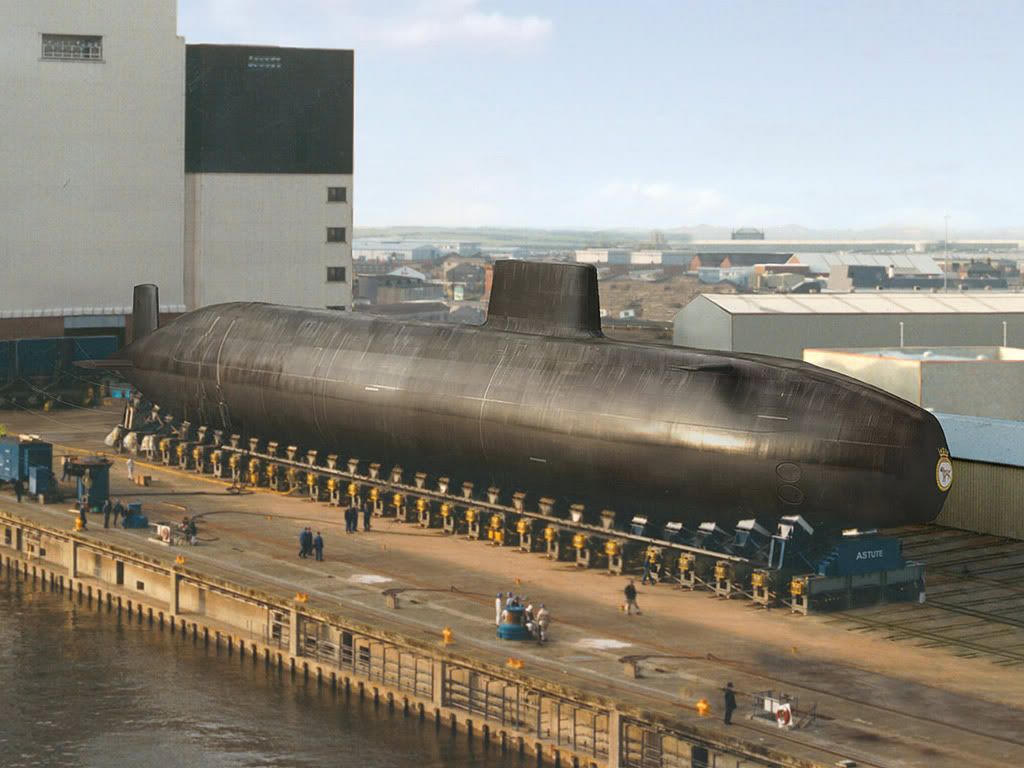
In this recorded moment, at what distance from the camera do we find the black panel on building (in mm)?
110375

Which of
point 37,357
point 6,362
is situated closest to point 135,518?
point 6,362

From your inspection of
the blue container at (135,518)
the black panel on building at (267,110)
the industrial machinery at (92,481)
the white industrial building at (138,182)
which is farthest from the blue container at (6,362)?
the blue container at (135,518)

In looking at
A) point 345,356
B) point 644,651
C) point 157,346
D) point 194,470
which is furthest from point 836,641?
point 157,346

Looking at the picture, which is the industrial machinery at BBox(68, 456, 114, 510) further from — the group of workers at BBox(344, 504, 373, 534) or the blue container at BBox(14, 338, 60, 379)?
the blue container at BBox(14, 338, 60, 379)

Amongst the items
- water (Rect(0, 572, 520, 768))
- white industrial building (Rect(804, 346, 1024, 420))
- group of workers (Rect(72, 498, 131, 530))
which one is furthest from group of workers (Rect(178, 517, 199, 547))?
white industrial building (Rect(804, 346, 1024, 420))

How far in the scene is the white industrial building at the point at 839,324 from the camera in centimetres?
9944

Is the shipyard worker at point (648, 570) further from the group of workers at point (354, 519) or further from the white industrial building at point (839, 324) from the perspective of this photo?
the white industrial building at point (839, 324)

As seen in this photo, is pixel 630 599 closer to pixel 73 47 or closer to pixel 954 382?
pixel 954 382

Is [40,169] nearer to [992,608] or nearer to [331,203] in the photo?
[331,203]

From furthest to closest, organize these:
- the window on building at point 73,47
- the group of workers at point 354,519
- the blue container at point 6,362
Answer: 1. the window on building at point 73,47
2. the blue container at point 6,362
3. the group of workers at point 354,519

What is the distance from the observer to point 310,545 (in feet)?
194

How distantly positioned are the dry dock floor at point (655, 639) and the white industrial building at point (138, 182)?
4038 centimetres

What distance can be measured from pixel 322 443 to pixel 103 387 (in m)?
37.1

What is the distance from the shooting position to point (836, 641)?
48344 millimetres
